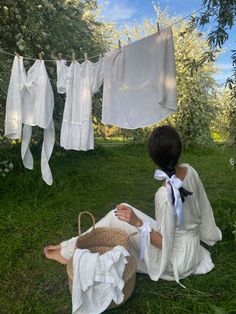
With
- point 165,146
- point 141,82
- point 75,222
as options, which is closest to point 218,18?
point 141,82

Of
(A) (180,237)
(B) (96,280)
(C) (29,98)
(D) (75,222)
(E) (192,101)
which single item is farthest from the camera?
(E) (192,101)

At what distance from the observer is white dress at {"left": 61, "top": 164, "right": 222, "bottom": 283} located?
2.52 m

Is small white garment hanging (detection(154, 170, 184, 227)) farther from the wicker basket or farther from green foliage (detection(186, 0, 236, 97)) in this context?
green foliage (detection(186, 0, 236, 97))

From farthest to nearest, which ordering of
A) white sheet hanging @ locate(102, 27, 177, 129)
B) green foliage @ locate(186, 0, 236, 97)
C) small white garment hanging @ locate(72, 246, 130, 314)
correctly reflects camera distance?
white sheet hanging @ locate(102, 27, 177, 129)
green foliage @ locate(186, 0, 236, 97)
small white garment hanging @ locate(72, 246, 130, 314)

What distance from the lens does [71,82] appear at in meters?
3.84

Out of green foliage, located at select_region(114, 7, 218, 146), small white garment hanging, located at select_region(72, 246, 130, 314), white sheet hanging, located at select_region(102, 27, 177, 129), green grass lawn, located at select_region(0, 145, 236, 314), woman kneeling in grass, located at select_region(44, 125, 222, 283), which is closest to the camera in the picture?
small white garment hanging, located at select_region(72, 246, 130, 314)

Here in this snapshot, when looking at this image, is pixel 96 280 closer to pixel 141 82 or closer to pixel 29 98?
pixel 141 82

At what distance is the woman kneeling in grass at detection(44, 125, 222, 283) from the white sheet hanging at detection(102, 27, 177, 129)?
0.96 m

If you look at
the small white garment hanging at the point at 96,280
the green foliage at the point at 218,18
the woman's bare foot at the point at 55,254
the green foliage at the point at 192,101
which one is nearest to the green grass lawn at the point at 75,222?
the woman's bare foot at the point at 55,254

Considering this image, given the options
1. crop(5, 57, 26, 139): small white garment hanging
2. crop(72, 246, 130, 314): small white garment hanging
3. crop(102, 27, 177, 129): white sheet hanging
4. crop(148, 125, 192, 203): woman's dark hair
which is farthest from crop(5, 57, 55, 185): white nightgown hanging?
crop(72, 246, 130, 314): small white garment hanging

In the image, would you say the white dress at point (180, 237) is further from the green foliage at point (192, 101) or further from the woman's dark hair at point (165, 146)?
the green foliage at point (192, 101)

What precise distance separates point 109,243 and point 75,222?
1472 mm

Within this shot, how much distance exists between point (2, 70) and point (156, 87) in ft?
7.50

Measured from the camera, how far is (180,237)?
2.71 metres
